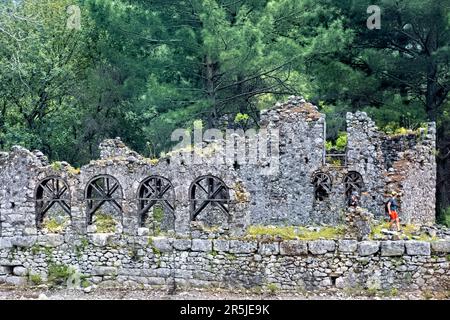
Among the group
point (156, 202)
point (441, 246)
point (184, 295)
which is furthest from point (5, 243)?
point (441, 246)

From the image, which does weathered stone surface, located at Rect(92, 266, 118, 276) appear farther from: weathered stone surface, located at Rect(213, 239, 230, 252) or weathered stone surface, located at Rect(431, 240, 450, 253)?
weathered stone surface, located at Rect(431, 240, 450, 253)

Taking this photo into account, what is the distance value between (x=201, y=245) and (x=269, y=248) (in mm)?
1708

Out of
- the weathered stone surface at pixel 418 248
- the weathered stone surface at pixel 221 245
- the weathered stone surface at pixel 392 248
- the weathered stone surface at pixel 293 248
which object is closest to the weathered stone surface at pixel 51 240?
the weathered stone surface at pixel 221 245

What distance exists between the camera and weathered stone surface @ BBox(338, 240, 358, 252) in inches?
590

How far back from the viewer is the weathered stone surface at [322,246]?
15047 mm

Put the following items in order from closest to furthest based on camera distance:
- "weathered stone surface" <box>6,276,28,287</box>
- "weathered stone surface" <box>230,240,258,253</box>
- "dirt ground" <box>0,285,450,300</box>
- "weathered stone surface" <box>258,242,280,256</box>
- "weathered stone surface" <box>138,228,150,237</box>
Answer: "dirt ground" <box>0,285,450,300</box> → "weathered stone surface" <box>258,242,280,256</box> → "weathered stone surface" <box>230,240,258,253</box> → "weathered stone surface" <box>138,228,150,237</box> → "weathered stone surface" <box>6,276,28,287</box>

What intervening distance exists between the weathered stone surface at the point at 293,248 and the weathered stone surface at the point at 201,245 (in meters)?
1.79

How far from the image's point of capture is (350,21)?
30.1 metres

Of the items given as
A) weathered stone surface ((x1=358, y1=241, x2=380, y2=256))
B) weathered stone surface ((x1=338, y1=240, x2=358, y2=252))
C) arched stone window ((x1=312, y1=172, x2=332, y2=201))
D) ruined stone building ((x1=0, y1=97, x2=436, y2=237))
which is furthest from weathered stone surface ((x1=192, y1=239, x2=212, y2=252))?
arched stone window ((x1=312, y1=172, x2=332, y2=201))

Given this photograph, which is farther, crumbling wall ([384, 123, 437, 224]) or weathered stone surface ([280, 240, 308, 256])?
crumbling wall ([384, 123, 437, 224])

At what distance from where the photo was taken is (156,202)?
1978cm

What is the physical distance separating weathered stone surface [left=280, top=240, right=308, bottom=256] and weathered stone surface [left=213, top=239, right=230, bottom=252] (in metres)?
1.32

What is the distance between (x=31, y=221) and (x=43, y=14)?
19700mm

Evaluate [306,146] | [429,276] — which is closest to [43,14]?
[306,146]
